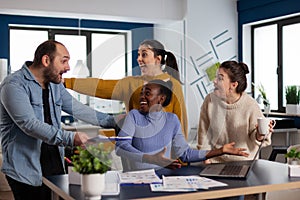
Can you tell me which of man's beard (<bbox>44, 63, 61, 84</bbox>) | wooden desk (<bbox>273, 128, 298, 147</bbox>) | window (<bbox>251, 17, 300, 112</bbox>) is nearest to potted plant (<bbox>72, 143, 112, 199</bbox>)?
man's beard (<bbox>44, 63, 61, 84</bbox>)

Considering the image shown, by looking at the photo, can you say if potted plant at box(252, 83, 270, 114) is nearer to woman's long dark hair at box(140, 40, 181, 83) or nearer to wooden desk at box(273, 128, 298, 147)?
wooden desk at box(273, 128, 298, 147)

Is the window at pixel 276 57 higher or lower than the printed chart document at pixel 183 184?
higher

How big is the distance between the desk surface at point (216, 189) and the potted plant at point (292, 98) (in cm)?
310

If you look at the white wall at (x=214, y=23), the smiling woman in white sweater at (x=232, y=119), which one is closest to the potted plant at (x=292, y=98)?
the white wall at (x=214, y=23)

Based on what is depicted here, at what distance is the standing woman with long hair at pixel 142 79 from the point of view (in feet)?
6.42

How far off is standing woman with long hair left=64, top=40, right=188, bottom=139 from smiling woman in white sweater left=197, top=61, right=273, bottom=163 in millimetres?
494

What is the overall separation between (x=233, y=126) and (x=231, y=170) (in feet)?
1.41

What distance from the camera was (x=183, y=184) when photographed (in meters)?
1.89

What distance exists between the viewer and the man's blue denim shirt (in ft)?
6.81

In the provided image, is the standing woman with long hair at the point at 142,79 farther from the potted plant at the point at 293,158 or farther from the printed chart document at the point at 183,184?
the potted plant at the point at 293,158

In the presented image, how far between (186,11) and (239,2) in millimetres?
772

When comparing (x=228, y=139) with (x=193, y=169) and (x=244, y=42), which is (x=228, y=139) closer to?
(x=193, y=169)

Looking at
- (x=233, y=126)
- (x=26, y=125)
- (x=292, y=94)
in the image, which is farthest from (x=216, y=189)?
(x=292, y=94)

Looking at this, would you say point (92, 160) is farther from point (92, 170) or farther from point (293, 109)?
point (293, 109)
